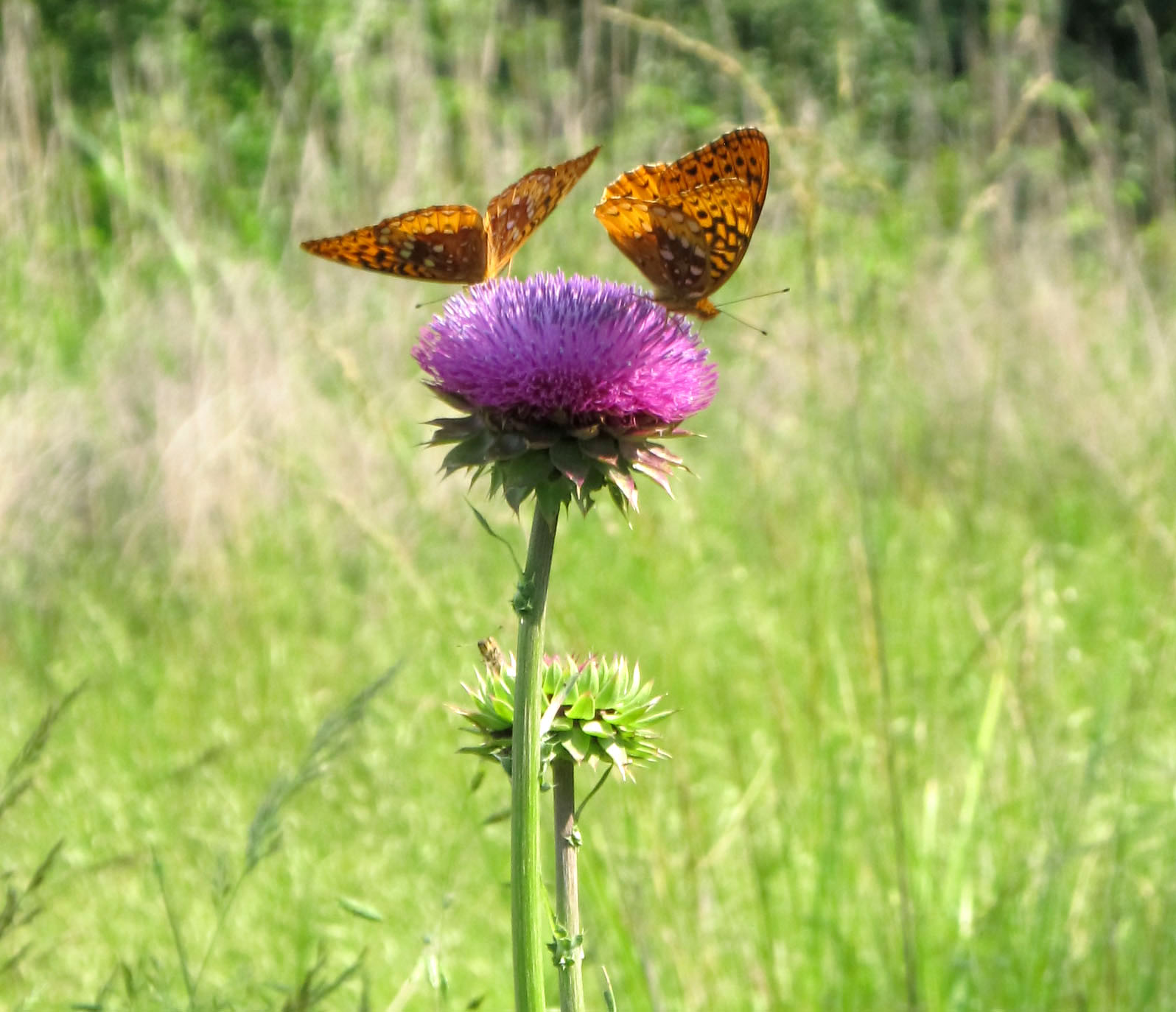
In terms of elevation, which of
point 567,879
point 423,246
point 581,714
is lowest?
point 567,879

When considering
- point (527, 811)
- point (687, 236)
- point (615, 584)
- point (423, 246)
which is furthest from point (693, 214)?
point (615, 584)

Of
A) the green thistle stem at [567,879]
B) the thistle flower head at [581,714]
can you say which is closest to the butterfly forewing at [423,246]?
the thistle flower head at [581,714]

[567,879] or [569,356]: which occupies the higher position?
[569,356]

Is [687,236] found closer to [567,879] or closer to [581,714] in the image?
[581,714]

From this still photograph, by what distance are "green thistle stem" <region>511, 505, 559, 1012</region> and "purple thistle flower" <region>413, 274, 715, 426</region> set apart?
12.7 inches

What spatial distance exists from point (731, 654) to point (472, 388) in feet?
8.37

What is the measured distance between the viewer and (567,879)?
3.90 ft

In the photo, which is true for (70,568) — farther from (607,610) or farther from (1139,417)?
(1139,417)

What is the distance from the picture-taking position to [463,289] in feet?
5.57

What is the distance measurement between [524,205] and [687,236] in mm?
228

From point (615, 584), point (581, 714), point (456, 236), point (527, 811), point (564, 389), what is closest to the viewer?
point (527, 811)

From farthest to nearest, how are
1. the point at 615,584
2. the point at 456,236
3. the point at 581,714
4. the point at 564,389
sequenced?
the point at 615,584, the point at 456,236, the point at 564,389, the point at 581,714

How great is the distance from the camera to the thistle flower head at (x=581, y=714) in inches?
52.3

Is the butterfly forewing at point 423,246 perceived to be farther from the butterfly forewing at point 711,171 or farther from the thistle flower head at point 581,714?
the thistle flower head at point 581,714
